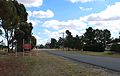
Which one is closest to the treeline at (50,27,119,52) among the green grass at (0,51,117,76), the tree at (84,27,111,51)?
the tree at (84,27,111,51)

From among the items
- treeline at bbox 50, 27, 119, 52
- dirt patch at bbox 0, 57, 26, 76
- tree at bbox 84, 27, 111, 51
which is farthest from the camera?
treeline at bbox 50, 27, 119, 52

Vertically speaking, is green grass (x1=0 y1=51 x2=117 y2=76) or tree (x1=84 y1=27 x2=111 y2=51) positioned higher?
tree (x1=84 y1=27 x2=111 y2=51)

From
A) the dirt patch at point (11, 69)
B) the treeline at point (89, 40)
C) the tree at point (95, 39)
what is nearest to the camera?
the dirt patch at point (11, 69)

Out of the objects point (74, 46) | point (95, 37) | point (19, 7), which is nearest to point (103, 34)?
point (95, 37)

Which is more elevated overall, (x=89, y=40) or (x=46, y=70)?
(x=89, y=40)

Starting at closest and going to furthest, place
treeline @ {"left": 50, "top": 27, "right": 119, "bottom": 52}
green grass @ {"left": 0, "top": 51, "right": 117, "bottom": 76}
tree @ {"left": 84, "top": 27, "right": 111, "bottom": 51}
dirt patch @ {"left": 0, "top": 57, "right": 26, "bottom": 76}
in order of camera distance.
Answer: dirt patch @ {"left": 0, "top": 57, "right": 26, "bottom": 76}
green grass @ {"left": 0, "top": 51, "right": 117, "bottom": 76}
tree @ {"left": 84, "top": 27, "right": 111, "bottom": 51}
treeline @ {"left": 50, "top": 27, "right": 119, "bottom": 52}

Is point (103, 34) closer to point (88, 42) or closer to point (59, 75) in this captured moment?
point (88, 42)

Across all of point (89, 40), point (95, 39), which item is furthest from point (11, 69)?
point (95, 39)

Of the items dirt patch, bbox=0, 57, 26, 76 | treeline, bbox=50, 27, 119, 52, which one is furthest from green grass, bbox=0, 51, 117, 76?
treeline, bbox=50, 27, 119, 52

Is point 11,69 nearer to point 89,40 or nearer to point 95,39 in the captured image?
point 89,40

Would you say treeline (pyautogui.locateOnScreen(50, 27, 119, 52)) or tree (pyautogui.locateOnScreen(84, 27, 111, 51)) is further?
treeline (pyautogui.locateOnScreen(50, 27, 119, 52))

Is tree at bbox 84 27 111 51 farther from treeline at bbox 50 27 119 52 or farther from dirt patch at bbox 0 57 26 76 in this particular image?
dirt patch at bbox 0 57 26 76

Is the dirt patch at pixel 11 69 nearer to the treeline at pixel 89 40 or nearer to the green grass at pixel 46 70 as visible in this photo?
the green grass at pixel 46 70

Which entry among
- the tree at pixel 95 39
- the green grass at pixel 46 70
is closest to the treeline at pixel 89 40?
the tree at pixel 95 39
